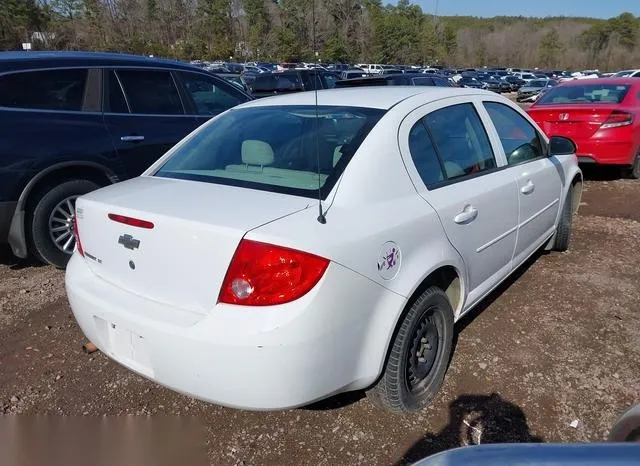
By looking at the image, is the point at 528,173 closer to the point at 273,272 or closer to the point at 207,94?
the point at 273,272

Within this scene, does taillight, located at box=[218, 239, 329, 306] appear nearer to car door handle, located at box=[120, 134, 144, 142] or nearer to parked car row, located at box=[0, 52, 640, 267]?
parked car row, located at box=[0, 52, 640, 267]

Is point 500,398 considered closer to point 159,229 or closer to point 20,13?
point 159,229

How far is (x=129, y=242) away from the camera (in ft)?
7.77

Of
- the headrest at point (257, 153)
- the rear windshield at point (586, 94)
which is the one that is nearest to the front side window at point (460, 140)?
the headrest at point (257, 153)

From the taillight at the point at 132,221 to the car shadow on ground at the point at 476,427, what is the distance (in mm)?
1522

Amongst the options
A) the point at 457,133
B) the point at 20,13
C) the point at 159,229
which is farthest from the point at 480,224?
the point at 20,13

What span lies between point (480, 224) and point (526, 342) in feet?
3.13

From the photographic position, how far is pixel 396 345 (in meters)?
2.46

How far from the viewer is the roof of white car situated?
9.71 feet

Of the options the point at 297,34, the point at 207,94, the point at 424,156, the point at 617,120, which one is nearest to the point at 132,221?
the point at 424,156

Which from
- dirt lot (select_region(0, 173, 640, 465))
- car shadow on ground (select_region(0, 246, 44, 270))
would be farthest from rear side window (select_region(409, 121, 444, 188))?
car shadow on ground (select_region(0, 246, 44, 270))

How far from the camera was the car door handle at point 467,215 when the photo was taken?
280 centimetres

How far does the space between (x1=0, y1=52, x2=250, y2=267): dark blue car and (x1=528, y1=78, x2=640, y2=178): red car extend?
17.6ft

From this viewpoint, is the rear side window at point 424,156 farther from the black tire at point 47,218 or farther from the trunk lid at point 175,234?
the black tire at point 47,218
